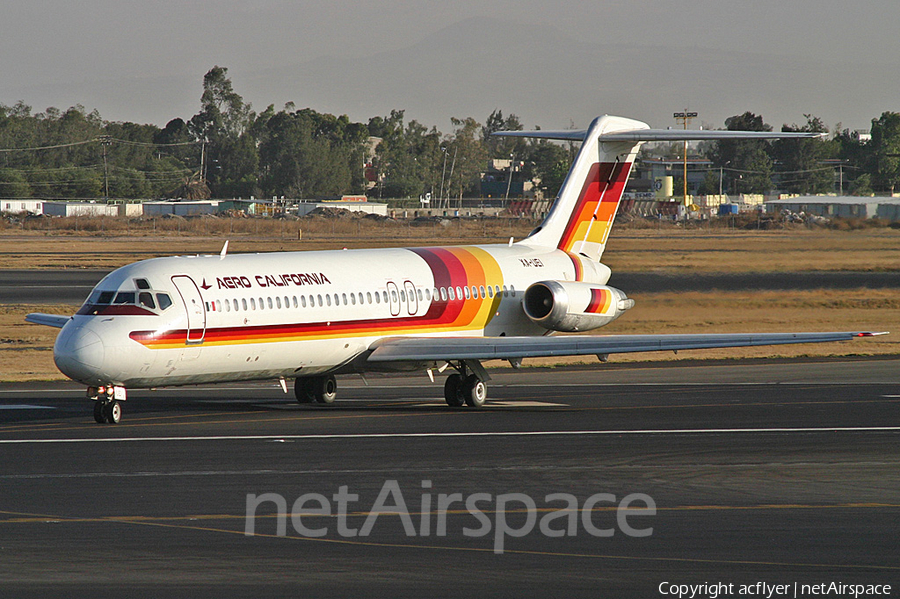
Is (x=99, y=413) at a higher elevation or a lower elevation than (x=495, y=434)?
higher

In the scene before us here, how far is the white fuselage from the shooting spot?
2283cm

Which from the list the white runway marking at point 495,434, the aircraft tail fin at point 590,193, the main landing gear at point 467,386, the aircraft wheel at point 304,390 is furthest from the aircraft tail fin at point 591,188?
the white runway marking at point 495,434

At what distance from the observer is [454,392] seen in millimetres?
27297

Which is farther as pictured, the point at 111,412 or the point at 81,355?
the point at 111,412

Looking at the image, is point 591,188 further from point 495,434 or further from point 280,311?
Answer: point 495,434

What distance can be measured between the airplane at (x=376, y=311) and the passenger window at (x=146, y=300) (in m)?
0.05

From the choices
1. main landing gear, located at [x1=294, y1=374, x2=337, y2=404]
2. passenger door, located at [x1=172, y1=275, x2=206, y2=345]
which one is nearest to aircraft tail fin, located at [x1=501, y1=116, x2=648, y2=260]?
main landing gear, located at [x1=294, y1=374, x2=337, y2=404]

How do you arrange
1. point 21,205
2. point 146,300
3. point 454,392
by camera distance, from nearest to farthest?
1. point 146,300
2. point 454,392
3. point 21,205

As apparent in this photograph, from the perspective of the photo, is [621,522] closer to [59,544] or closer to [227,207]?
[59,544]

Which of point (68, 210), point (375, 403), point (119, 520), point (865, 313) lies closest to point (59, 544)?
point (119, 520)

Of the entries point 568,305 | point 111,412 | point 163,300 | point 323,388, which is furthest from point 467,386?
point 111,412

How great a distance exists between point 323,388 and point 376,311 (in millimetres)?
2334

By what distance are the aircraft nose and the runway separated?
3.91 ft

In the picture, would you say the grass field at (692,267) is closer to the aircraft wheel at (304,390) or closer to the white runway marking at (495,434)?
the aircraft wheel at (304,390)
